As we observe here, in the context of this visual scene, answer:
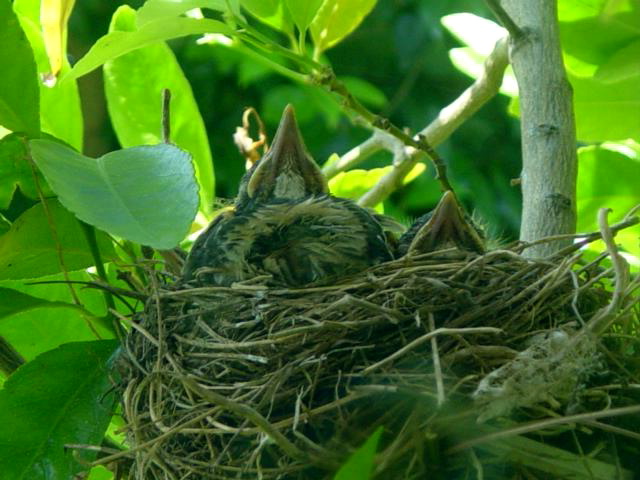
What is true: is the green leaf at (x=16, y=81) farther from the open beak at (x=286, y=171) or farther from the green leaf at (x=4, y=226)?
the open beak at (x=286, y=171)

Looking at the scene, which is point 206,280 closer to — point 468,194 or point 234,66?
point 468,194

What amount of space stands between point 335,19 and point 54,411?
2.65 feet

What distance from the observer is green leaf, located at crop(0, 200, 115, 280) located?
4.29ft

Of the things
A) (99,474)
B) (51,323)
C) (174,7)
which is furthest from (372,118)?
(99,474)

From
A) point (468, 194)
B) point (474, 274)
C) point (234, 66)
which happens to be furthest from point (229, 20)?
point (234, 66)

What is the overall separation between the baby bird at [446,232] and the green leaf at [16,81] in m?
0.54

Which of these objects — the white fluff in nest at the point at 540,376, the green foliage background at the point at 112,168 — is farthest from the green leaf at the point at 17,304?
the white fluff in nest at the point at 540,376

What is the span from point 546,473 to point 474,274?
284mm

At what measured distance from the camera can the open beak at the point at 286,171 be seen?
170 centimetres

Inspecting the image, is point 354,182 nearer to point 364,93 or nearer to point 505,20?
point 505,20

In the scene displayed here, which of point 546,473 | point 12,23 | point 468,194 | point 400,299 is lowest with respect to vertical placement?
point 468,194

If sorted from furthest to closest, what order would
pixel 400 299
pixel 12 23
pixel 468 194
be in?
1. pixel 468 194
2. pixel 12 23
3. pixel 400 299

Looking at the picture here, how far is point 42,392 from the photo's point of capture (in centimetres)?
125

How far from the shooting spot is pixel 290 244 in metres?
1.43
